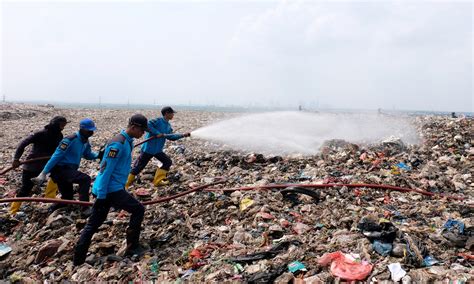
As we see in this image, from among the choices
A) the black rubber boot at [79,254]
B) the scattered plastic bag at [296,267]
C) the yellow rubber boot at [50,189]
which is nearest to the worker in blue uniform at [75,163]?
the yellow rubber boot at [50,189]

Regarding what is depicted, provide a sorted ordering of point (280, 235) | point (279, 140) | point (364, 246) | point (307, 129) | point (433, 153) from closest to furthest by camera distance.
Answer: point (364, 246) → point (280, 235) → point (433, 153) → point (279, 140) → point (307, 129)

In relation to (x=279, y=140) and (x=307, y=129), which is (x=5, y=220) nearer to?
(x=279, y=140)

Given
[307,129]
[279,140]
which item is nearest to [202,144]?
[279,140]

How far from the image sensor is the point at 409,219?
5203 mm

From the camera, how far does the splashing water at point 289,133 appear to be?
12.0 meters

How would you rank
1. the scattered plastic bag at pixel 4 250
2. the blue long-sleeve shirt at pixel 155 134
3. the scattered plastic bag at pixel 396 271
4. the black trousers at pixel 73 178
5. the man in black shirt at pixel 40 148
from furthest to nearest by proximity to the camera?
the blue long-sleeve shirt at pixel 155 134 → the man in black shirt at pixel 40 148 → the black trousers at pixel 73 178 → the scattered plastic bag at pixel 4 250 → the scattered plastic bag at pixel 396 271

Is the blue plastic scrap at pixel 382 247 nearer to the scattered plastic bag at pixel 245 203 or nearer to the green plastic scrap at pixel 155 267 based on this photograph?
the scattered plastic bag at pixel 245 203

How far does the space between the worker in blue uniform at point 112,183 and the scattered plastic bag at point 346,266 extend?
2573 millimetres

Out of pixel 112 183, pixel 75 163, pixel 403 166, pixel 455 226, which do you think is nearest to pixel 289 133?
pixel 403 166

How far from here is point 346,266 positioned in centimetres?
371

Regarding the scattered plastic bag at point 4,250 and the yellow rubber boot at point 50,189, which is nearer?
the scattered plastic bag at point 4,250

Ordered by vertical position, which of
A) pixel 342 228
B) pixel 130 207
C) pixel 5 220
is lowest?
pixel 5 220

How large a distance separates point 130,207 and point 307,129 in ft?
38.7

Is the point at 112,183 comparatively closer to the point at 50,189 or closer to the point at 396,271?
the point at 50,189
